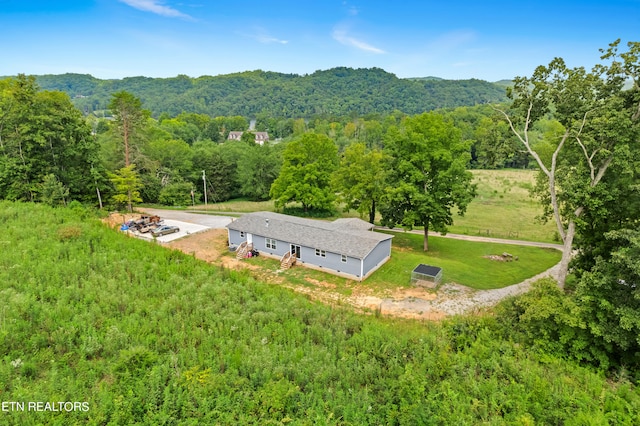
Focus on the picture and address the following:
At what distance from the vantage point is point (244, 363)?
9.35 meters

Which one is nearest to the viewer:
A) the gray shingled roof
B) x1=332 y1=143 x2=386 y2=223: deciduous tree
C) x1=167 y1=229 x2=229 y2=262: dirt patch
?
the gray shingled roof

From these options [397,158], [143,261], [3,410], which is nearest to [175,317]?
[3,410]

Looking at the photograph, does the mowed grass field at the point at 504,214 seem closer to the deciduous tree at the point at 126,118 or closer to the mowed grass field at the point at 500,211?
the mowed grass field at the point at 500,211

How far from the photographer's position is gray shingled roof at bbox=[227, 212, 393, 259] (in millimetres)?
22766

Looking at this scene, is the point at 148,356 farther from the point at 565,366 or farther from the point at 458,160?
the point at 458,160

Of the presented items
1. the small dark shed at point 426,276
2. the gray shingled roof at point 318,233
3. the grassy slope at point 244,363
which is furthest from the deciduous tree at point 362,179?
the grassy slope at point 244,363

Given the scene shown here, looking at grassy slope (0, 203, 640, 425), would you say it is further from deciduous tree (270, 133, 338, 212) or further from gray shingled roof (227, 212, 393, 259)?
deciduous tree (270, 133, 338, 212)

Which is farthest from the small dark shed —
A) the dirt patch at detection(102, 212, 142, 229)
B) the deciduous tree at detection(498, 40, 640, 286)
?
the dirt patch at detection(102, 212, 142, 229)

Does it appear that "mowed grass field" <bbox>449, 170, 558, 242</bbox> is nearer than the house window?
No

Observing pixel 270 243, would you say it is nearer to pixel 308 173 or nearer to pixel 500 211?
pixel 308 173

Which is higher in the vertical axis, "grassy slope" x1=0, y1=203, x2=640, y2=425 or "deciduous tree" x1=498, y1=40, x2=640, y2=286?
"deciduous tree" x1=498, y1=40, x2=640, y2=286

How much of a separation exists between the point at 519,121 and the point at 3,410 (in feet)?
71.4

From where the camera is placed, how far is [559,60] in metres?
15.4

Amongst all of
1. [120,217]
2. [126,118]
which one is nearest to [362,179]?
[120,217]
